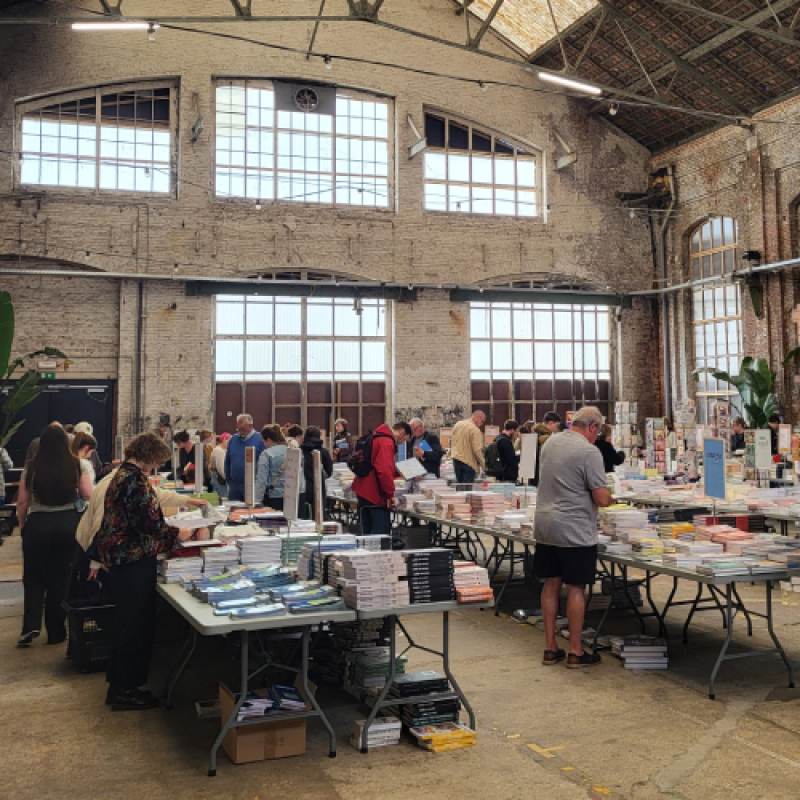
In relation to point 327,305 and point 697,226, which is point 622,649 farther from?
point 697,226

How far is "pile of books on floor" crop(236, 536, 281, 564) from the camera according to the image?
4.79 m

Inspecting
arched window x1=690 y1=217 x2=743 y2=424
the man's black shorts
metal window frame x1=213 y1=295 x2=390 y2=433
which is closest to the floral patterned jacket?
the man's black shorts

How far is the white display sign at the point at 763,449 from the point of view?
26.9 ft

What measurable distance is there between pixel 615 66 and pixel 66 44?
10.1 meters

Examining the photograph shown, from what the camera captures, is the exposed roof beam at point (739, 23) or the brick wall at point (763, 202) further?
the brick wall at point (763, 202)

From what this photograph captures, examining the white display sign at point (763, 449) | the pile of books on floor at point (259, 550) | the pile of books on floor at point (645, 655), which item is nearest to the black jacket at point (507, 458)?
the white display sign at point (763, 449)

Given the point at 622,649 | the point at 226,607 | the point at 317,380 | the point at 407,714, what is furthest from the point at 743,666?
the point at 317,380

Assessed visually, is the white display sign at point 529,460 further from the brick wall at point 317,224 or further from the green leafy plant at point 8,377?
the brick wall at point 317,224

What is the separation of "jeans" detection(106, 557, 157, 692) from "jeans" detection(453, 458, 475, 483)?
6366mm

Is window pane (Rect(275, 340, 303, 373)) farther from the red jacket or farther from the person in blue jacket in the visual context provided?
the red jacket

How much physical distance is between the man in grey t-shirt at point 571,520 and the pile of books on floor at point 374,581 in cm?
149

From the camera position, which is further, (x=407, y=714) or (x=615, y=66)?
(x=615, y=66)

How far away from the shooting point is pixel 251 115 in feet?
51.9

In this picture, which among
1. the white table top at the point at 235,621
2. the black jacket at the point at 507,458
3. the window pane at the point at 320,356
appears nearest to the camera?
the white table top at the point at 235,621
